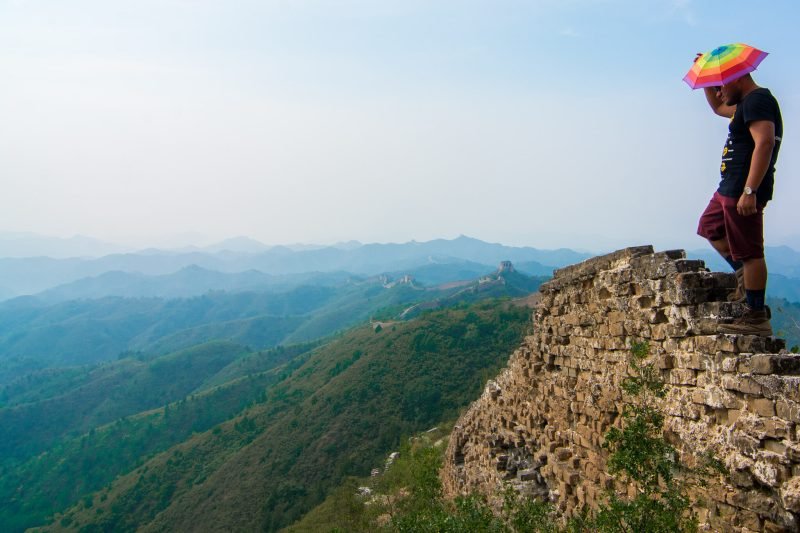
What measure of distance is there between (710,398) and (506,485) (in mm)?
4208

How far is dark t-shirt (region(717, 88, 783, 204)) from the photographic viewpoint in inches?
168

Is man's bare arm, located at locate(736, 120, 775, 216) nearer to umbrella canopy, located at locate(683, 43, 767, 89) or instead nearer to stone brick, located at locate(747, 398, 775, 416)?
umbrella canopy, located at locate(683, 43, 767, 89)

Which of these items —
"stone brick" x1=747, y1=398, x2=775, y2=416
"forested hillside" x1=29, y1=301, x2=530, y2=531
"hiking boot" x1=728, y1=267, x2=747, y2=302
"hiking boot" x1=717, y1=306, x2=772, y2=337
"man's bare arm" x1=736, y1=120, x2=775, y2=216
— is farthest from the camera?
"forested hillside" x1=29, y1=301, x2=530, y2=531

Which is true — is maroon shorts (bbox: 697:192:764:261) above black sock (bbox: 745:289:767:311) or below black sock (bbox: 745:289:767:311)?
above

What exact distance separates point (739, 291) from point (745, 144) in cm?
134

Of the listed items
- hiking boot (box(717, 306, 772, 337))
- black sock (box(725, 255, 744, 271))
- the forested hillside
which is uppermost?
black sock (box(725, 255, 744, 271))

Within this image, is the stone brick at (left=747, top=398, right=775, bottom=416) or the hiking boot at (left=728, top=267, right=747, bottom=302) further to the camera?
the hiking boot at (left=728, top=267, right=747, bottom=302)

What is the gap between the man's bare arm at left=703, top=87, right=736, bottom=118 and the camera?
474cm

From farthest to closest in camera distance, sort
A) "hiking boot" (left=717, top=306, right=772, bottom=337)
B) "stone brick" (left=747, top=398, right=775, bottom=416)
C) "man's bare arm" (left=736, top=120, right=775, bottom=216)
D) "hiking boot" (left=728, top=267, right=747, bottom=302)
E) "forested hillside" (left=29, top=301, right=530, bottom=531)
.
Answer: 1. "forested hillside" (left=29, top=301, right=530, bottom=531)
2. "hiking boot" (left=728, top=267, right=747, bottom=302)
3. "hiking boot" (left=717, top=306, right=772, bottom=337)
4. "man's bare arm" (left=736, top=120, right=775, bottom=216)
5. "stone brick" (left=747, top=398, right=775, bottom=416)

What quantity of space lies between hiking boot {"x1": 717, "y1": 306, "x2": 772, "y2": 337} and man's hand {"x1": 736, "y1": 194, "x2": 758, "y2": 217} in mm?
855

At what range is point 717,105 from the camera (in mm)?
4840

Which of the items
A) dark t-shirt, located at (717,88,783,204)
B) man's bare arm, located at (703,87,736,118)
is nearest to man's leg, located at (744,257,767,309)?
dark t-shirt, located at (717,88,783,204)

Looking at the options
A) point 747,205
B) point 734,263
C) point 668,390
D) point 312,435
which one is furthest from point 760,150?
point 312,435

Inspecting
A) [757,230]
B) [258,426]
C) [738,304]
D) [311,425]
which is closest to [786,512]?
[738,304]
